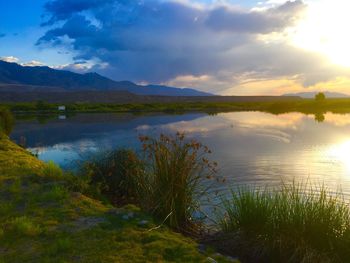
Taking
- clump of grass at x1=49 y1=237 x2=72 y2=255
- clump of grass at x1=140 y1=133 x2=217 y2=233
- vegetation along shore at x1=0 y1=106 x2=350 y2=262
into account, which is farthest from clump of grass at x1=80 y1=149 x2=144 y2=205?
clump of grass at x1=49 y1=237 x2=72 y2=255

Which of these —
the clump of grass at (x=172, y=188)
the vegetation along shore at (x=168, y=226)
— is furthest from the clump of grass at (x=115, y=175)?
the clump of grass at (x=172, y=188)

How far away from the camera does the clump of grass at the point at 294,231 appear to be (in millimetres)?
6645

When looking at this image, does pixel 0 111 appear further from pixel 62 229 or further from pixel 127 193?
pixel 62 229

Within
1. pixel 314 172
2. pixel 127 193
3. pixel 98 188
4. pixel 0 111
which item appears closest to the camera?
pixel 98 188

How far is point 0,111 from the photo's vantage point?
2530 centimetres

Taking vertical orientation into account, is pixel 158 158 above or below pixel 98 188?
above

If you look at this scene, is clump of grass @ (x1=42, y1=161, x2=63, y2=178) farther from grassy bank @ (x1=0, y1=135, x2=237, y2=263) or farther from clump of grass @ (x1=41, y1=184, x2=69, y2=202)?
clump of grass @ (x1=41, y1=184, x2=69, y2=202)

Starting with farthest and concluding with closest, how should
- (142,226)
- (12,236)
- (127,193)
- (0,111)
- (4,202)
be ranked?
(0,111) → (127,193) → (4,202) → (142,226) → (12,236)

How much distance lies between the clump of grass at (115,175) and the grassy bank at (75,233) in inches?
79.6

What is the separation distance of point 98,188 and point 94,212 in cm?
273

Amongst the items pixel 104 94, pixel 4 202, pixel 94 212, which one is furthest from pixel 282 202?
pixel 104 94

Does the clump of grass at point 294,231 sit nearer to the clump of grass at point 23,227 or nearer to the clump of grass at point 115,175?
the clump of grass at point 23,227

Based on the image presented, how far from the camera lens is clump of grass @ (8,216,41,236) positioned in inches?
267

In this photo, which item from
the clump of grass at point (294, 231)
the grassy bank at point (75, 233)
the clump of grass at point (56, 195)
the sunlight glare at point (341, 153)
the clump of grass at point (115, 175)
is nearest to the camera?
the grassy bank at point (75, 233)
